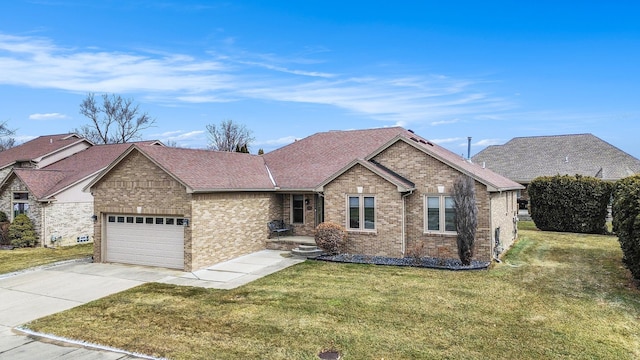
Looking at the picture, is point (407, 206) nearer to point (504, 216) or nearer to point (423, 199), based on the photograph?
point (423, 199)

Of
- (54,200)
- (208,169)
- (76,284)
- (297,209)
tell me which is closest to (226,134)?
(54,200)

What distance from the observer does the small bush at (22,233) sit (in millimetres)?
21312

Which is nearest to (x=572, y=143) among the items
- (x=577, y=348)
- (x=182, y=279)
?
(x=577, y=348)

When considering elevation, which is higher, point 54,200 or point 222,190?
point 222,190

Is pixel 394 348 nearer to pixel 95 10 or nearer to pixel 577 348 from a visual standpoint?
pixel 577 348

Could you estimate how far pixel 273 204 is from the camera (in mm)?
19391

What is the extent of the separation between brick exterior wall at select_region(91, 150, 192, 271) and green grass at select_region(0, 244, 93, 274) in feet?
8.25

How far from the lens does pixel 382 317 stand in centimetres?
928

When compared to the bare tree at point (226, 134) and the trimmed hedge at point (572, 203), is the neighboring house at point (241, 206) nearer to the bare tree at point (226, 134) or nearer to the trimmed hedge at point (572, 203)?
the trimmed hedge at point (572, 203)

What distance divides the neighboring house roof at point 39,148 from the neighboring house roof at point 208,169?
1537 centimetres

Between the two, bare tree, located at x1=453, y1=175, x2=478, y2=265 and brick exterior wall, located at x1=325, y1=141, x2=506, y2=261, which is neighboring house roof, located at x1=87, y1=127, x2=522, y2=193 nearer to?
brick exterior wall, located at x1=325, y1=141, x2=506, y2=261

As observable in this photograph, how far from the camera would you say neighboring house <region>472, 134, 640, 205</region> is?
30750mm

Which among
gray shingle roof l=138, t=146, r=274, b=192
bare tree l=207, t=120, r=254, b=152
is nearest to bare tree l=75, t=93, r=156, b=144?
bare tree l=207, t=120, r=254, b=152

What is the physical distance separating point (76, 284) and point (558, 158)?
35152mm
